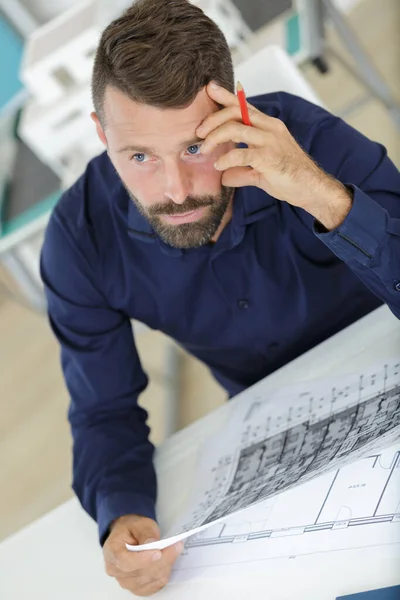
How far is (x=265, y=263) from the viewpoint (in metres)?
1.09

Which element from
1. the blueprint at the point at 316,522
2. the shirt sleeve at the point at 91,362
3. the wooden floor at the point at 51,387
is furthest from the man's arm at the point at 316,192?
the wooden floor at the point at 51,387

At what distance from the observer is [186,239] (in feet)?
3.29

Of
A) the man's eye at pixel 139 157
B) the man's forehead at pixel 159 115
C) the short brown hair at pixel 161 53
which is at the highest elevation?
the short brown hair at pixel 161 53

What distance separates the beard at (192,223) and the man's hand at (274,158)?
0.11 metres

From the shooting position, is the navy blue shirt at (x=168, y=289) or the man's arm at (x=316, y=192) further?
the navy blue shirt at (x=168, y=289)

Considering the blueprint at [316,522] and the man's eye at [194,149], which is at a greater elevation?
the man's eye at [194,149]

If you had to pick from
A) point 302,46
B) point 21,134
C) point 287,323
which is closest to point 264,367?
point 287,323

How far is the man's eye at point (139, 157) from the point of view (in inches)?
35.7

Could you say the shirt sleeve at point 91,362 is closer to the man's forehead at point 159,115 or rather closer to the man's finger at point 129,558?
the man's finger at point 129,558

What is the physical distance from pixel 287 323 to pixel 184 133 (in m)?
0.40

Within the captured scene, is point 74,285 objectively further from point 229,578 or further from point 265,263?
point 229,578

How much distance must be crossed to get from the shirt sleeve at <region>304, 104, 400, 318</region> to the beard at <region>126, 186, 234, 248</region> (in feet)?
0.50

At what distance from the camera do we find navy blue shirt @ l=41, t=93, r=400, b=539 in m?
1.04

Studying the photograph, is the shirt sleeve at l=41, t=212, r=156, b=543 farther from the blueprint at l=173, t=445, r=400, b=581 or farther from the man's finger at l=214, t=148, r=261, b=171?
the man's finger at l=214, t=148, r=261, b=171
